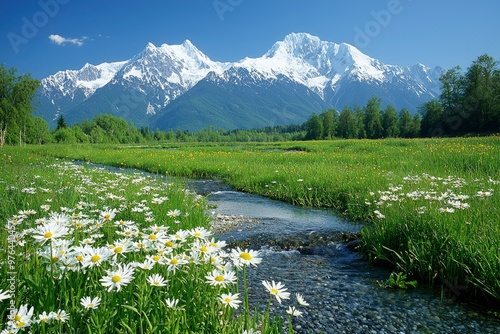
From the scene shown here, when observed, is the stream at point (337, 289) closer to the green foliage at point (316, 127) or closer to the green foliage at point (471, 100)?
Answer: the green foliage at point (471, 100)

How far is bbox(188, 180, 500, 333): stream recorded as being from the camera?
4.21m

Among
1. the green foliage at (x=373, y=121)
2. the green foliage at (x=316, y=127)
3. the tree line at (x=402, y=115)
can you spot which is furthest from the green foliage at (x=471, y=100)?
the green foliage at (x=316, y=127)

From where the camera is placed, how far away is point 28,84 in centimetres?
6000

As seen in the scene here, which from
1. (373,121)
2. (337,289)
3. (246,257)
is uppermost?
(373,121)

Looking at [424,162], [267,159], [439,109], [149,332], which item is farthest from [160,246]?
[439,109]

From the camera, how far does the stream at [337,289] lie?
4.21m

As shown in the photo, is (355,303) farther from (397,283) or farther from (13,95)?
(13,95)

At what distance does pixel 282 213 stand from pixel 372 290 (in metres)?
5.96

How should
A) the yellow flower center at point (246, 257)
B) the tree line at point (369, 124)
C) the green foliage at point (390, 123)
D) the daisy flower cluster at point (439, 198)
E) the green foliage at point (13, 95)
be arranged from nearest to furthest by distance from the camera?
1. the yellow flower center at point (246, 257)
2. the daisy flower cluster at point (439, 198)
3. the green foliage at point (13, 95)
4. the tree line at point (369, 124)
5. the green foliage at point (390, 123)

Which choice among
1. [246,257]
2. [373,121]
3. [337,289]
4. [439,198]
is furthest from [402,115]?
[246,257]

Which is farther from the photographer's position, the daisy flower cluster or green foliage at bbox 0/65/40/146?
green foliage at bbox 0/65/40/146

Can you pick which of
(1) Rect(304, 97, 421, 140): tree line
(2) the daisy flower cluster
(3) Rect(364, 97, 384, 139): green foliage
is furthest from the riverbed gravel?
(3) Rect(364, 97, 384, 139): green foliage

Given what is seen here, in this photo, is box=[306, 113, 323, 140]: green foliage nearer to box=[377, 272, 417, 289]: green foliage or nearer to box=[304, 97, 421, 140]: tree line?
box=[304, 97, 421, 140]: tree line

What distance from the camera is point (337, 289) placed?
206 inches
